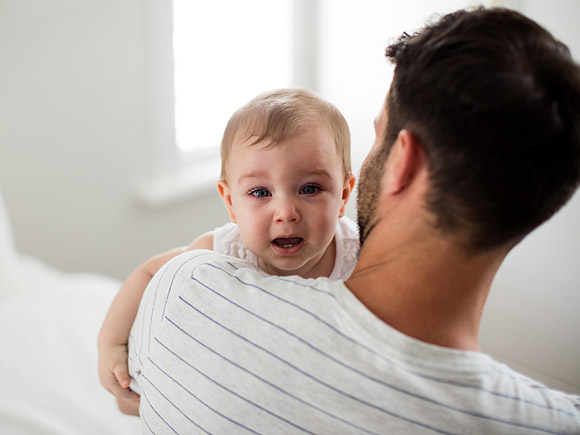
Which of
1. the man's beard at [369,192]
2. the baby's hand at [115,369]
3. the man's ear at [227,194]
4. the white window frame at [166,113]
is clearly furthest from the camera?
the white window frame at [166,113]

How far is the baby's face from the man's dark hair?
0.35 metres

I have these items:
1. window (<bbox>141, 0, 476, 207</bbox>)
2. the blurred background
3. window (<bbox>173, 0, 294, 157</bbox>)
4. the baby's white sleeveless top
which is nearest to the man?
the baby's white sleeveless top

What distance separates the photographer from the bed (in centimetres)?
133

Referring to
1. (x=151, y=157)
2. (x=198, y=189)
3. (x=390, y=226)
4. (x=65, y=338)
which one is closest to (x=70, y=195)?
(x=151, y=157)

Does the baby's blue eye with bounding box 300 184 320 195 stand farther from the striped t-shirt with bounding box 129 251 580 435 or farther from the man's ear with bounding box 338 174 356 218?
the striped t-shirt with bounding box 129 251 580 435

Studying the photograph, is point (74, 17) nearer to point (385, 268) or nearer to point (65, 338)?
point (65, 338)

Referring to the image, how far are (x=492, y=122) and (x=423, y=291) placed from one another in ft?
0.73

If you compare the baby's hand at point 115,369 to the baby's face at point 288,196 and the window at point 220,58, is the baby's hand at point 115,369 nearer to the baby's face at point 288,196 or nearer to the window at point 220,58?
the baby's face at point 288,196

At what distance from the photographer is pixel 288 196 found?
116 centimetres

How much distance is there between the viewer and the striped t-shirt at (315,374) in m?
0.77

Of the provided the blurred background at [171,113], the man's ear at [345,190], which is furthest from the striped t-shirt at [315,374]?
the blurred background at [171,113]

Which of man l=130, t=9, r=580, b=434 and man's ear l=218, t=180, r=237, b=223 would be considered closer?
man l=130, t=9, r=580, b=434

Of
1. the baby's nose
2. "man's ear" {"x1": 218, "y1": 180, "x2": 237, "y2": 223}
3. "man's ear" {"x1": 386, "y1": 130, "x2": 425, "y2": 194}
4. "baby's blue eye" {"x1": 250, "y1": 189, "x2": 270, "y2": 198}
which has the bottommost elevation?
"man's ear" {"x1": 218, "y1": 180, "x2": 237, "y2": 223}

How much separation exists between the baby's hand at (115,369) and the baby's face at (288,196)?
29 cm
